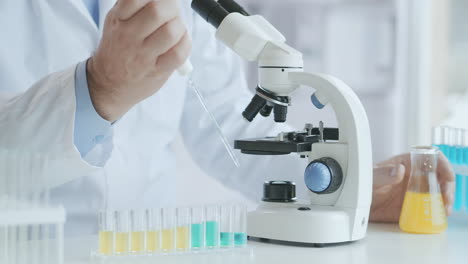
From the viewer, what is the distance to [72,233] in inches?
51.1

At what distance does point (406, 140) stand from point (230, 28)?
186cm

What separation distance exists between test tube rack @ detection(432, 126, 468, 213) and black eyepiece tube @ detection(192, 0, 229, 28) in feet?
1.74

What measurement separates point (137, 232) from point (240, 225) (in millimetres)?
157

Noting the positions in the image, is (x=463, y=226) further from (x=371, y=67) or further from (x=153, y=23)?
(x=371, y=67)

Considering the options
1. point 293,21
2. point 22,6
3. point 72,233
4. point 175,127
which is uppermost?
point 293,21

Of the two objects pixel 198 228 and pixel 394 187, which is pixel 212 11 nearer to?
pixel 198 228

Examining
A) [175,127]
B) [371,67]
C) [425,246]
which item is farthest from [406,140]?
[425,246]

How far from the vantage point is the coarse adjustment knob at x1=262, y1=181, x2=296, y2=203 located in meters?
1.11

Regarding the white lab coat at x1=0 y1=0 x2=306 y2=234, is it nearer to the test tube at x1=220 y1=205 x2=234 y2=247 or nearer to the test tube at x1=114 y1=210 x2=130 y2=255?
the test tube at x1=114 y1=210 x2=130 y2=255

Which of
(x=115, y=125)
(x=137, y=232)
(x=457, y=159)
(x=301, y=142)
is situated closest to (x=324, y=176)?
(x=301, y=142)

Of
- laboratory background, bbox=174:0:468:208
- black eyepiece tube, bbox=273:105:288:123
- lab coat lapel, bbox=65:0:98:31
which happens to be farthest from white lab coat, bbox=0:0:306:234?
laboratory background, bbox=174:0:468:208

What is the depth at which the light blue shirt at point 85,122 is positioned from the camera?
99cm

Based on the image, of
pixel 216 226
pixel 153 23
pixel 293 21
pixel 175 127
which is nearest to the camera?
pixel 153 23

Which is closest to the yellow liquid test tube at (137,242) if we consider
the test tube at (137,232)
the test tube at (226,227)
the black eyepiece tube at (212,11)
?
the test tube at (137,232)
